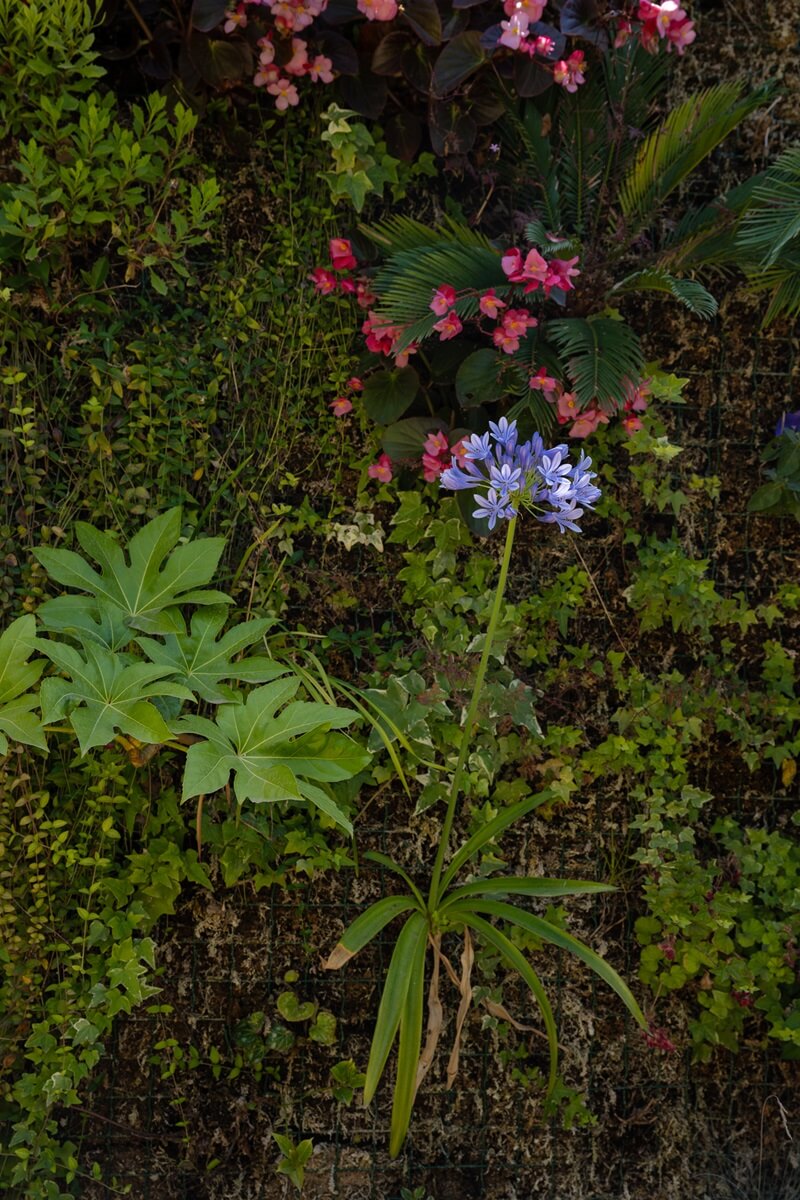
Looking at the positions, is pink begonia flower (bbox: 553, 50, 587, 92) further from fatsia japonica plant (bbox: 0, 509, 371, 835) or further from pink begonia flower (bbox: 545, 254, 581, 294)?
fatsia japonica plant (bbox: 0, 509, 371, 835)

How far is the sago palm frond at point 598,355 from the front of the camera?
2213 mm

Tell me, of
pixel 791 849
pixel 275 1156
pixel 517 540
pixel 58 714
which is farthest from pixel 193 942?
pixel 791 849

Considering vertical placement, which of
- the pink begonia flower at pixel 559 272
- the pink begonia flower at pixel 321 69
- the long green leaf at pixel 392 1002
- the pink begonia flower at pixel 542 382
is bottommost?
the long green leaf at pixel 392 1002

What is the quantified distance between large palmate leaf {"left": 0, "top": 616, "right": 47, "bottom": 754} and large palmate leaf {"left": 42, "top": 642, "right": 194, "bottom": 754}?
0.27 ft

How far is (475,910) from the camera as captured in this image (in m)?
2.15

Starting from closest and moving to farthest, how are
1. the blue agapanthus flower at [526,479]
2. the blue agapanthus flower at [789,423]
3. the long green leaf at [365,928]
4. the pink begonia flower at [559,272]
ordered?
1. the blue agapanthus flower at [526,479]
2. the long green leaf at [365,928]
3. the pink begonia flower at [559,272]
4. the blue agapanthus flower at [789,423]

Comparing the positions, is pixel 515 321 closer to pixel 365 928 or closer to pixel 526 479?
pixel 526 479

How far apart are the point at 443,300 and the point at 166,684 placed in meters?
1.02

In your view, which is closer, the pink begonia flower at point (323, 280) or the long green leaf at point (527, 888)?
the long green leaf at point (527, 888)

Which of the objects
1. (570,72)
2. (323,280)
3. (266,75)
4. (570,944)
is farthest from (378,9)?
(570,944)

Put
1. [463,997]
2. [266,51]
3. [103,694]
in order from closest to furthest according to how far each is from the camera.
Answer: [103,694] < [463,997] < [266,51]

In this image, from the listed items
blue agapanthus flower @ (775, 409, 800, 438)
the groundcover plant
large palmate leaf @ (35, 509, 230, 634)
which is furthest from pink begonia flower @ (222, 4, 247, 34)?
blue agapanthus flower @ (775, 409, 800, 438)

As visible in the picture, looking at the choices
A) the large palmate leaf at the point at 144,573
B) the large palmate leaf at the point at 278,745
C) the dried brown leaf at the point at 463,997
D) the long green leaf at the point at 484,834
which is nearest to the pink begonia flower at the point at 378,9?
the large palmate leaf at the point at 144,573

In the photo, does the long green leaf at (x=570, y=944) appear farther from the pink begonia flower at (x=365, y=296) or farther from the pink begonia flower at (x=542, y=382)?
the pink begonia flower at (x=365, y=296)
